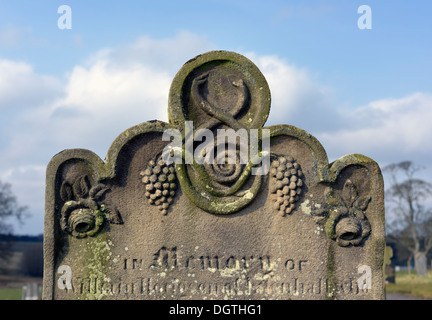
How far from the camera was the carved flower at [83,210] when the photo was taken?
511 centimetres

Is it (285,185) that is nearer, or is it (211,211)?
(211,211)

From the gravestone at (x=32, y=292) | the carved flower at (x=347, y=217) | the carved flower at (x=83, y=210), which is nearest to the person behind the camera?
the carved flower at (x=83, y=210)

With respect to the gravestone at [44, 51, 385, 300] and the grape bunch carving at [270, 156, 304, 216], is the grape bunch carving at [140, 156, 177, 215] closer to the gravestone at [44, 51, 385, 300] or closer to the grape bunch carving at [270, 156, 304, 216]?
the gravestone at [44, 51, 385, 300]

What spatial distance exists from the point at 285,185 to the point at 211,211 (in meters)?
0.86

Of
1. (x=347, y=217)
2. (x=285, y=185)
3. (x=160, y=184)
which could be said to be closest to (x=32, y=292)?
(x=160, y=184)

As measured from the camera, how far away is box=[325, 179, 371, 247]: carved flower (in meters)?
5.25

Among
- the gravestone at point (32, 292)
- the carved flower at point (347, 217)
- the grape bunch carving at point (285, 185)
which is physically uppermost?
the grape bunch carving at point (285, 185)

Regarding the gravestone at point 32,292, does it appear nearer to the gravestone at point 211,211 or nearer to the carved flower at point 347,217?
the gravestone at point 211,211

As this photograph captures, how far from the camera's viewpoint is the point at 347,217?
531 centimetres

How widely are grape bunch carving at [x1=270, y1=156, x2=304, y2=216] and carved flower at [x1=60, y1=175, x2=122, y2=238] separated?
1.71m

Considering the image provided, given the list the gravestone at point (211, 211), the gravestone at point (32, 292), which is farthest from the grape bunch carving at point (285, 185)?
the gravestone at point (32, 292)

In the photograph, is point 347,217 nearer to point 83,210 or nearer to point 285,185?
point 285,185

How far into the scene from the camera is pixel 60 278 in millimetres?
5098

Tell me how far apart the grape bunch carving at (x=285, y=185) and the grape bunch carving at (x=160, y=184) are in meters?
1.09
